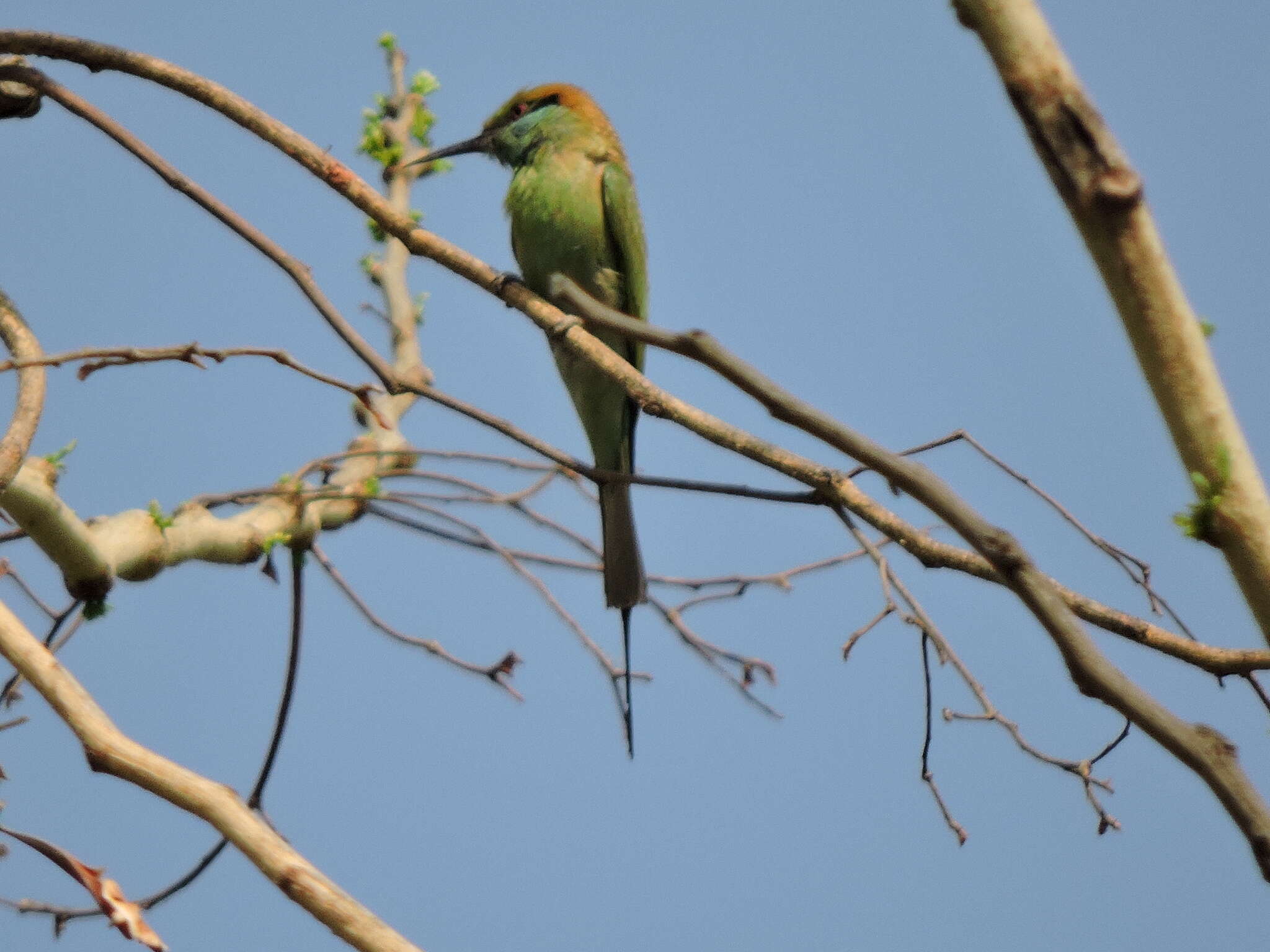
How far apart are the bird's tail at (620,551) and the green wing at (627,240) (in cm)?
55

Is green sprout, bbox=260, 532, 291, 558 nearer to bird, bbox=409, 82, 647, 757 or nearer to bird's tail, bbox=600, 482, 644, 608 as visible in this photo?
bird's tail, bbox=600, 482, 644, 608

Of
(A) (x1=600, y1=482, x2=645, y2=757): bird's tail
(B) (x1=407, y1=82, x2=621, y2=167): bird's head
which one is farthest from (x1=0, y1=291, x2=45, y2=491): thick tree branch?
(B) (x1=407, y1=82, x2=621, y2=167): bird's head

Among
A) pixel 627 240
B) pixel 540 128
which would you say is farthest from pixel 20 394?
pixel 540 128

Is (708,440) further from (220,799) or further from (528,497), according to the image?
(528,497)

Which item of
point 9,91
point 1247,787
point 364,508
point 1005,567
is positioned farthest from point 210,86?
point 1247,787

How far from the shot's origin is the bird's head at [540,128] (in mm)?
4055

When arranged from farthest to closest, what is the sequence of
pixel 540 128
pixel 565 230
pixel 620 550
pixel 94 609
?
pixel 540 128
pixel 565 230
pixel 620 550
pixel 94 609

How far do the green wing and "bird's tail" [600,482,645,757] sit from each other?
0.55 m

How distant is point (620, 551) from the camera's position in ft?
10.9

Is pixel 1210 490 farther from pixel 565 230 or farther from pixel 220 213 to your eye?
pixel 565 230

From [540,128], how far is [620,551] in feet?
4.98

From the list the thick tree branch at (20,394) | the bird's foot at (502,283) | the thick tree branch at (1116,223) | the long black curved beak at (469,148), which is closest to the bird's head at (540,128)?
the long black curved beak at (469,148)

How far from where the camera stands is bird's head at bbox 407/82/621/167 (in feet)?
13.3

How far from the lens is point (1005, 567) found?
0.95 meters
